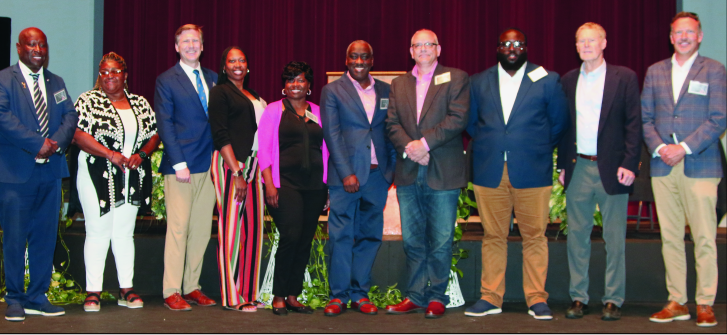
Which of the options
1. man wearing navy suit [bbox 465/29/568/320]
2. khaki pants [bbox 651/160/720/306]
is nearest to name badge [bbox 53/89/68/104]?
man wearing navy suit [bbox 465/29/568/320]

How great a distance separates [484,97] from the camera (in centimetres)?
346

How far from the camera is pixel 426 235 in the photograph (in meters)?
3.55

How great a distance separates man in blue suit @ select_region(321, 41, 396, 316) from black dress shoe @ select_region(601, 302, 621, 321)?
1266 mm

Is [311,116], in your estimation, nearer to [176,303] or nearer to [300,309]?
[300,309]

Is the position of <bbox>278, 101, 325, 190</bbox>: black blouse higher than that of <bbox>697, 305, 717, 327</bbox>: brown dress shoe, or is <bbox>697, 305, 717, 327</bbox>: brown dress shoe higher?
<bbox>278, 101, 325, 190</bbox>: black blouse

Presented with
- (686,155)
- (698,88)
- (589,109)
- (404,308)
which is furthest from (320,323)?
(698,88)

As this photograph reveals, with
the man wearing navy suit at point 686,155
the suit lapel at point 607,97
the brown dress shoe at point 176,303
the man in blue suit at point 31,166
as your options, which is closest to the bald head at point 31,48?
the man in blue suit at point 31,166

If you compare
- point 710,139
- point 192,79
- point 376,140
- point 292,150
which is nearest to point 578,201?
point 710,139

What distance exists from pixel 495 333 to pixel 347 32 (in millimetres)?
5102

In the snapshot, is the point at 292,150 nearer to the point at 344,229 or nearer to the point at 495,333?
the point at 344,229

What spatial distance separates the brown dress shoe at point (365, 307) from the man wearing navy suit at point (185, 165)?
0.90m

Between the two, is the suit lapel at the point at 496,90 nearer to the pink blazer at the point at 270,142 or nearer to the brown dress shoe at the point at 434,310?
the brown dress shoe at the point at 434,310

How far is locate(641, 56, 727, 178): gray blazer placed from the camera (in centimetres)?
327

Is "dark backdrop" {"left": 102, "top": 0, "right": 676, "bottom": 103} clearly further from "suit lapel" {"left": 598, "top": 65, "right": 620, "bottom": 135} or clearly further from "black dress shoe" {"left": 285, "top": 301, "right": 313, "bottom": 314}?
"black dress shoe" {"left": 285, "top": 301, "right": 313, "bottom": 314}
